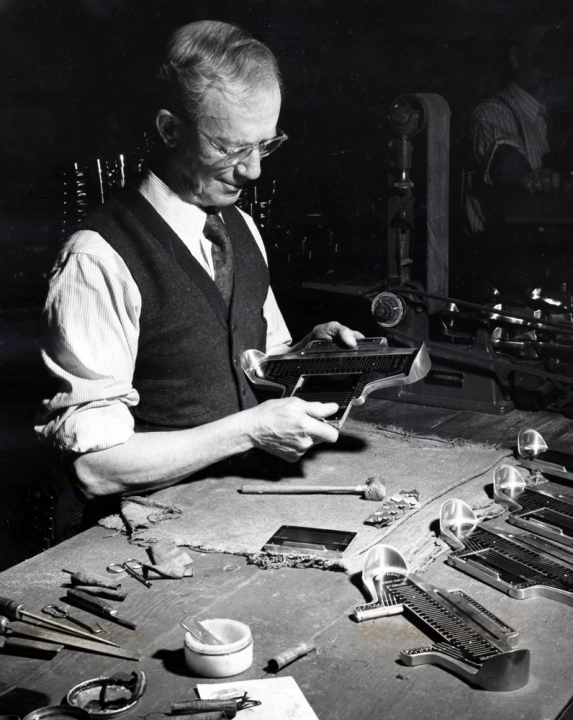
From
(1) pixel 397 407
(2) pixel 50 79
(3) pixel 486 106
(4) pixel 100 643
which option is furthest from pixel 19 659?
(3) pixel 486 106

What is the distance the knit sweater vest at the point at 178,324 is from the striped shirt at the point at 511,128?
244cm

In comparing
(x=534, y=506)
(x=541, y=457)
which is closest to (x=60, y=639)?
(x=534, y=506)

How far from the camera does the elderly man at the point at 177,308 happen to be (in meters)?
2.02

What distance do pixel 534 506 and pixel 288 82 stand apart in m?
3.11

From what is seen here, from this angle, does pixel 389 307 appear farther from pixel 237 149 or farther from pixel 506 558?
pixel 506 558

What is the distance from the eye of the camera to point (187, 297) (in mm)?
2256

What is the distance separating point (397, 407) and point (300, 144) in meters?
2.09

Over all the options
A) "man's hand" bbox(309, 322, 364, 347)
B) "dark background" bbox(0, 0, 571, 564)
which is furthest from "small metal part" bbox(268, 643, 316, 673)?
"dark background" bbox(0, 0, 571, 564)

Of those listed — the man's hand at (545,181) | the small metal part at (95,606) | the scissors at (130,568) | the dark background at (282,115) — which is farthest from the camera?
the man's hand at (545,181)

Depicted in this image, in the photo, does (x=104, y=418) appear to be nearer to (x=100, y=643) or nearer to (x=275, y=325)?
(x=100, y=643)

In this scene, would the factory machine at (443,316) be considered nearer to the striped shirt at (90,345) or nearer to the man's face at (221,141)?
the man's face at (221,141)

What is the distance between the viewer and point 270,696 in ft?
4.10

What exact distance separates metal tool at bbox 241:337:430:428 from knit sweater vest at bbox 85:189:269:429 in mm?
102

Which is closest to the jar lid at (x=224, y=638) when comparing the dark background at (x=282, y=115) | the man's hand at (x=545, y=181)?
the dark background at (x=282, y=115)
